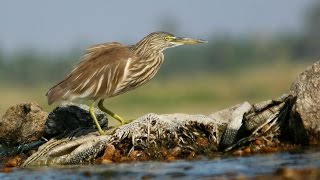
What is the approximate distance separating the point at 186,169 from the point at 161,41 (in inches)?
163

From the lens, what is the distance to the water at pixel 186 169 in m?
10.2

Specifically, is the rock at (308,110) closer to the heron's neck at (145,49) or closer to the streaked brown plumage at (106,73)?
the streaked brown plumage at (106,73)

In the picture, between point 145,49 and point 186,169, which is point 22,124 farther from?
point 186,169

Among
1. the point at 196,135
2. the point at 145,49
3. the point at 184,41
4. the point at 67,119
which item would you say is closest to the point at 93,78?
the point at 67,119

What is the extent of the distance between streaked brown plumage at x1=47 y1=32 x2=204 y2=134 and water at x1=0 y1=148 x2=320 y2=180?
1.60m

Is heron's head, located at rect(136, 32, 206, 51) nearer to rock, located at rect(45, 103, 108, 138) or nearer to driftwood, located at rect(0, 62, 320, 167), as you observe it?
rock, located at rect(45, 103, 108, 138)

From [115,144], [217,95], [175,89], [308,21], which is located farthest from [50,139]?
[308,21]

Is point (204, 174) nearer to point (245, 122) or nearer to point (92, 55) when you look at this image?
point (245, 122)

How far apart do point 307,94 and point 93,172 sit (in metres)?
2.86

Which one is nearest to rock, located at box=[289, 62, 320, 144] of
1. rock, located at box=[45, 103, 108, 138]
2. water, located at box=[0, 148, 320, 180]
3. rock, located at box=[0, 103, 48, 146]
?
water, located at box=[0, 148, 320, 180]

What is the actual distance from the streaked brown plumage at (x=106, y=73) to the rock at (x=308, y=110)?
9.03ft

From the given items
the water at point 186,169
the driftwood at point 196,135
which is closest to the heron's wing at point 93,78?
the driftwood at point 196,135

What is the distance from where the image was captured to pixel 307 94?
11.7 metres

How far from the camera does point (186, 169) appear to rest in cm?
1063
